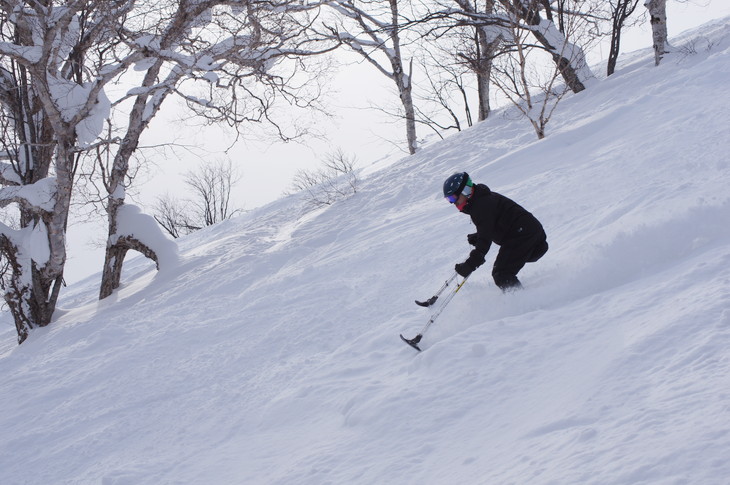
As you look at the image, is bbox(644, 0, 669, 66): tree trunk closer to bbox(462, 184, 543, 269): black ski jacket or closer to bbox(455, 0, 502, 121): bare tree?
bbox(455, 0, 502, 121): bare tree

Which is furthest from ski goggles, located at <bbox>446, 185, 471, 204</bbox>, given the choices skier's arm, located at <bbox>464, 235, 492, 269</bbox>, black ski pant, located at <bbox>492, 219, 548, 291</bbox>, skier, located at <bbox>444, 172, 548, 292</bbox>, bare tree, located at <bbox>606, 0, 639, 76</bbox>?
bare tree, located at <bbox>606, 0, 639, 76</bbox>

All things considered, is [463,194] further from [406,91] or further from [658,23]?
[406,91]

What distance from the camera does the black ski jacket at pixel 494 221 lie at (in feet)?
15.9

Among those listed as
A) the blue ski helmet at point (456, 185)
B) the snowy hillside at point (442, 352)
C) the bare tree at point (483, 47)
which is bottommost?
the snowy hillside at point (442, 352)

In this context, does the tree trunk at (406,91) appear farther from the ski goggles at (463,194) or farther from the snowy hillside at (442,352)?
the ski goggles at (463,194)

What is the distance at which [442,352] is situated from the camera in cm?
408

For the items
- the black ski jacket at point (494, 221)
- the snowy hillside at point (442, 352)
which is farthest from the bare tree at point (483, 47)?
the black ski jacket at point (494, 221)

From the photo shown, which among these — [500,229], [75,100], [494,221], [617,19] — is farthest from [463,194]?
[617,19]

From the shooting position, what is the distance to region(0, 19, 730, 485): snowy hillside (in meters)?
2.79

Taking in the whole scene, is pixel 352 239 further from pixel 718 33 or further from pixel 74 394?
pixel 718 33

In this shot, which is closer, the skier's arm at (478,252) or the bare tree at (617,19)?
the skier's arm at (478,252)

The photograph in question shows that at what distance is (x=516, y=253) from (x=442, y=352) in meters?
1.32

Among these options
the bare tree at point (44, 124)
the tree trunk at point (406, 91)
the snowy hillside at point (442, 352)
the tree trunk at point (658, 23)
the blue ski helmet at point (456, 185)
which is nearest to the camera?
the snowy hillside at point (442, 352)

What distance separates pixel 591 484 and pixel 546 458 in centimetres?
32
